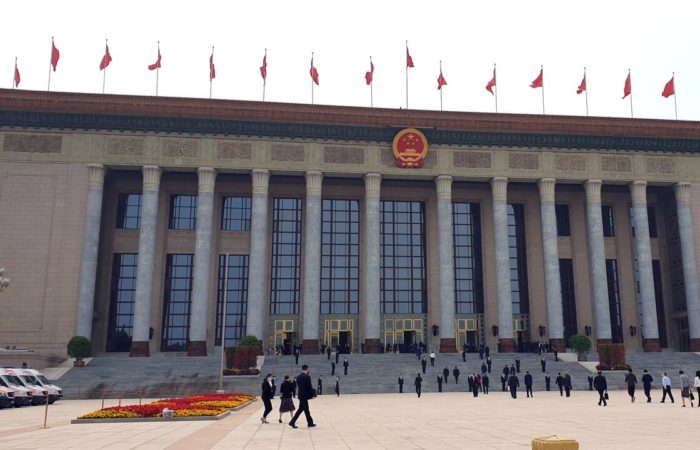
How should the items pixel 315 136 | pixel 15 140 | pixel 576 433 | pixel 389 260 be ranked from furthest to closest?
pixel 389 260
pixel 315 136
pixel 15 140
pixel 576 433

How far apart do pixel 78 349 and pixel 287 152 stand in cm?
1999

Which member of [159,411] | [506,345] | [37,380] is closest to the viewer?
[159,411]

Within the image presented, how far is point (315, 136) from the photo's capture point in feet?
155

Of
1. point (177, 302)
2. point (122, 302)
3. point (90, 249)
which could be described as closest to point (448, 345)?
point (177, 302)

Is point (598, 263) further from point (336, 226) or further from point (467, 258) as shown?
point (336, 226)

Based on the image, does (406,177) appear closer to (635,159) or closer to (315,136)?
(315,136)

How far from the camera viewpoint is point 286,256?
5003 cm

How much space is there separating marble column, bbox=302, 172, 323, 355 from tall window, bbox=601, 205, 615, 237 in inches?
986

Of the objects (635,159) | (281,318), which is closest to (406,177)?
(281,318)

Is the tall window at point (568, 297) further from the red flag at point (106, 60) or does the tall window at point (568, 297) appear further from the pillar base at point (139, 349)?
the red flag at point (106, 60)

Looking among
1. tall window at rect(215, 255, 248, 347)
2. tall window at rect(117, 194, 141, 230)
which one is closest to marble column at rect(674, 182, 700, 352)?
tall window at rect(215, 255, 248, 347)

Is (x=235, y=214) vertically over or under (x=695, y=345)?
over

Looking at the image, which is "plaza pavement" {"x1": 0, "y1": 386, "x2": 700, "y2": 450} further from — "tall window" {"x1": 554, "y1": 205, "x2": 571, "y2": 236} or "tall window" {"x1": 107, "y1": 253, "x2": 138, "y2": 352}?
"tall window" {"x1": 554, "y1": 205, "x2": 571, "y2": 236}

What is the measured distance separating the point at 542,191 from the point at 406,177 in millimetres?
10911
